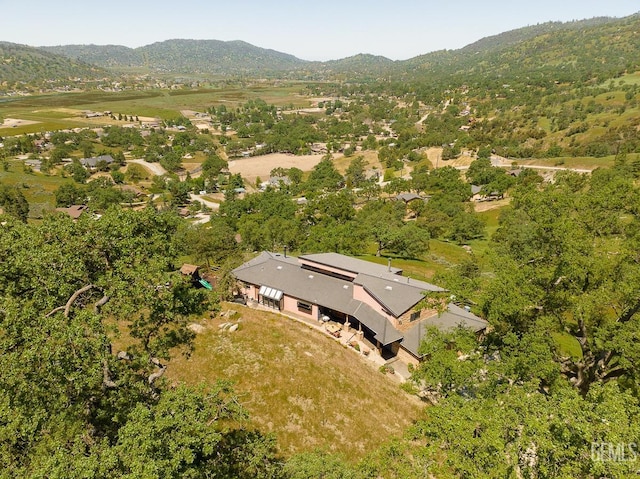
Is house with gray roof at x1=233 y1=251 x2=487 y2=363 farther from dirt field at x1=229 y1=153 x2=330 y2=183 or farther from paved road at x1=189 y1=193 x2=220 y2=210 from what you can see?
dirt field at x1=229 y1=153 x2=330 y2=183

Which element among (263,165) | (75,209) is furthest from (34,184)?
(263,165)

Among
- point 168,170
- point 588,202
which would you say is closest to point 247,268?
point 588,202

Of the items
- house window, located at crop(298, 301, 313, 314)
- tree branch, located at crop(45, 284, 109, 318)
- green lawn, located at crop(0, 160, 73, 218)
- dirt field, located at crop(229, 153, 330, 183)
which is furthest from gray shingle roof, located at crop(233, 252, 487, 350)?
dirt field, located at crop(229, 153, 330, 183)

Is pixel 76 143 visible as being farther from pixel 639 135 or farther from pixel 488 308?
pixel 639 135

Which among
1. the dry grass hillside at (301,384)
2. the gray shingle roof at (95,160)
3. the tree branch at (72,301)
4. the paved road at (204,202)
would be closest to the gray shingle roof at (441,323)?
the dry grass hillside at (301,384)

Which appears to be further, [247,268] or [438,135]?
[438,135]

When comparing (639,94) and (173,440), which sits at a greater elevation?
(639,94)
